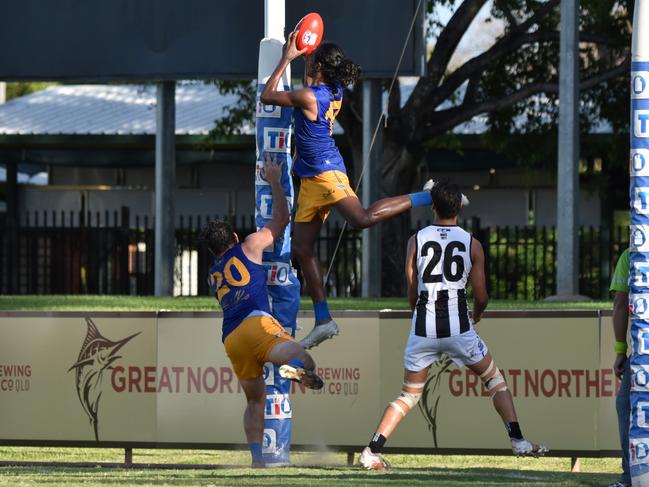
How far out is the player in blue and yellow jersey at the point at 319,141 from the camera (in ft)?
33.8

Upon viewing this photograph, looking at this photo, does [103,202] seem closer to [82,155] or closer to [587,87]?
[82,155]

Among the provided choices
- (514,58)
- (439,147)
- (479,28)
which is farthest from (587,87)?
(479,28)

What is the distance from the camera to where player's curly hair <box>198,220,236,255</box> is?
34.6 ft

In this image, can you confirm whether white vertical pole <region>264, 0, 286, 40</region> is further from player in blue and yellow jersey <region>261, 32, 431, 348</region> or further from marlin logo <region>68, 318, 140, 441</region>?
marlin logo <region>68, 318, 140, 441</region>

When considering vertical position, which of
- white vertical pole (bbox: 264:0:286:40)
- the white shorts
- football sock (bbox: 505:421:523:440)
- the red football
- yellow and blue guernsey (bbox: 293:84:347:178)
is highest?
white vertical pole (bbox: 264:0:286:40)

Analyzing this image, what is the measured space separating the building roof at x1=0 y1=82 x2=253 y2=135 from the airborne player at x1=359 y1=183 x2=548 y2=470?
21.5 metres

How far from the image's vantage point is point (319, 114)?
10383mm

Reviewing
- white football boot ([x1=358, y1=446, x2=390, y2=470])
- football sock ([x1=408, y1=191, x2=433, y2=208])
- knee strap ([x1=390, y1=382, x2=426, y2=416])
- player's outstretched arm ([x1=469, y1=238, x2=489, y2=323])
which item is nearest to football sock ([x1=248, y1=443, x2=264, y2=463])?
white football boot ([x1=358, y1=446, x2=390, y2=470])

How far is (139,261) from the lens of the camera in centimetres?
2892

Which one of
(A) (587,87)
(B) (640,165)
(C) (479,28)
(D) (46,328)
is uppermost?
(C) (479,28)

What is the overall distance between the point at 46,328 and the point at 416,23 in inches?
399

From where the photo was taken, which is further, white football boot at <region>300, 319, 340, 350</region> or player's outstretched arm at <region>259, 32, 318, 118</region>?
white football boot at <region>300, 319, 340, 350</region>

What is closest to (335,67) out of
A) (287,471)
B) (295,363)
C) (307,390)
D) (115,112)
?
(295,363)

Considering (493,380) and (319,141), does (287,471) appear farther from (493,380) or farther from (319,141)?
(319,141)
